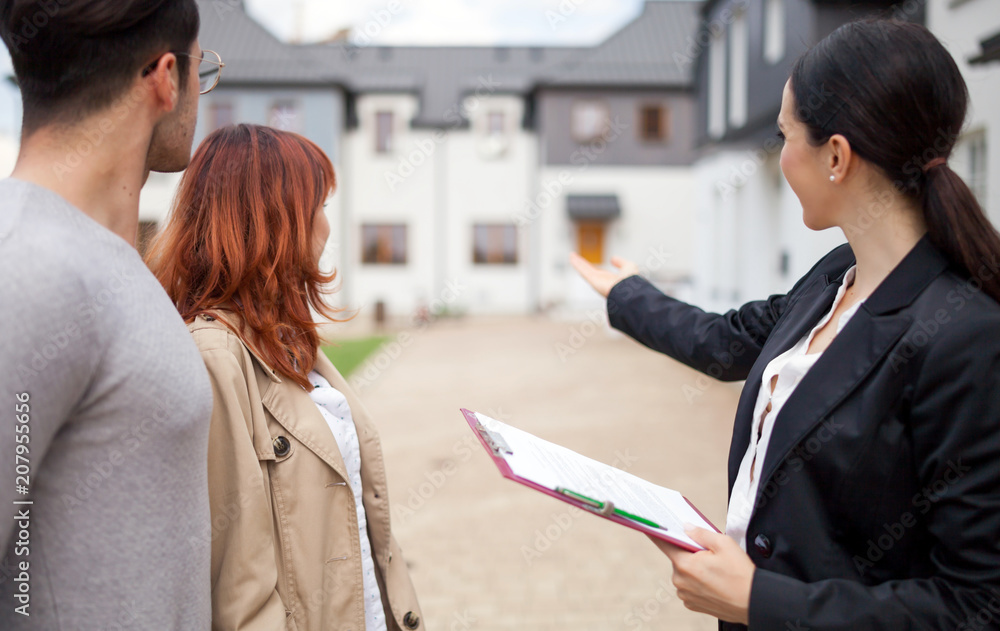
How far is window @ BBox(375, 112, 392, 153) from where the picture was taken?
78.2 ft

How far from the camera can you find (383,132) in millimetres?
23906

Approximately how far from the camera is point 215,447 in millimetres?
1525

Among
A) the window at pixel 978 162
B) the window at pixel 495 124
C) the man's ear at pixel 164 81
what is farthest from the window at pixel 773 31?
the window at pixel 495 124

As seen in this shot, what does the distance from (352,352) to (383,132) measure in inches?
456

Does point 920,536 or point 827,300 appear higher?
point 827,300

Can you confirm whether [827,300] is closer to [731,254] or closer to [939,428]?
[939,428]

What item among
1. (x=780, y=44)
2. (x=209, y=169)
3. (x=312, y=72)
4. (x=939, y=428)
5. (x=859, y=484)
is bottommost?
(x=859, y=484)

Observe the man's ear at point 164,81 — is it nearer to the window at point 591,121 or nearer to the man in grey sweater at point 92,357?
the man in grey sweater at point 92,357

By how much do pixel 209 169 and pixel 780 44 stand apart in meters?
10.7

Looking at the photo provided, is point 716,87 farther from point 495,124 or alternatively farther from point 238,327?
point 238,327

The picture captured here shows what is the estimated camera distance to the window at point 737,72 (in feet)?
40.2

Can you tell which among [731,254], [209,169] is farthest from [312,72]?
[209,169]

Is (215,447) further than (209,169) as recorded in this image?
No

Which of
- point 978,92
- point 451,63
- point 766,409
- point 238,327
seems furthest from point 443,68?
point 766,409
